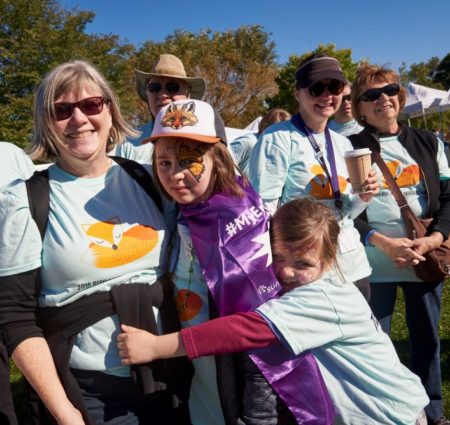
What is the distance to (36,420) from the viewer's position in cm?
188

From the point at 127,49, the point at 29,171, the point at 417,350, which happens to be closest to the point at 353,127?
the point at 417,350

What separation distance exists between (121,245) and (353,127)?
4.36 m

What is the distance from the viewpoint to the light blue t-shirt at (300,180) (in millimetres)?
2785

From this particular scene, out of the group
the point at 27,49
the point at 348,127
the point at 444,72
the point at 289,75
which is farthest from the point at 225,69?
the point at 444,72

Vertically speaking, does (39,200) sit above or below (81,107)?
below

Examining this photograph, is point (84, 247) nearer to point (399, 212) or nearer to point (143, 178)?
point (143, 178)

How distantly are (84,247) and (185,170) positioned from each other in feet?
1.57

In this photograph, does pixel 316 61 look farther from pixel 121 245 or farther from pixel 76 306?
pixel 76 306

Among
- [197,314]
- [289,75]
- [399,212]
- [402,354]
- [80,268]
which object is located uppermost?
[289,75]

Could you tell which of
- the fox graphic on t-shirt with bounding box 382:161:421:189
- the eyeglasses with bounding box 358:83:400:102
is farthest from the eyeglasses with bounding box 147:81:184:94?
the fox graphic on t-shirt with bounding box 382:161:421:189

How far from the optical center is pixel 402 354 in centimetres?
492

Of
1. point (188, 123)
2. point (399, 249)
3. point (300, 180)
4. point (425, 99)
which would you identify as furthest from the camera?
point (425, 99)

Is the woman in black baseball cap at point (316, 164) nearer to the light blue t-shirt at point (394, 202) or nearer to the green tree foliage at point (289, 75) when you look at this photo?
the light blue t-shirt at point (394, 202)

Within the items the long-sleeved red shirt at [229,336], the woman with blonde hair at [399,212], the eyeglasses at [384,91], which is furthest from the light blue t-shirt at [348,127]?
the long-sleeved red shirt at [229,336]
